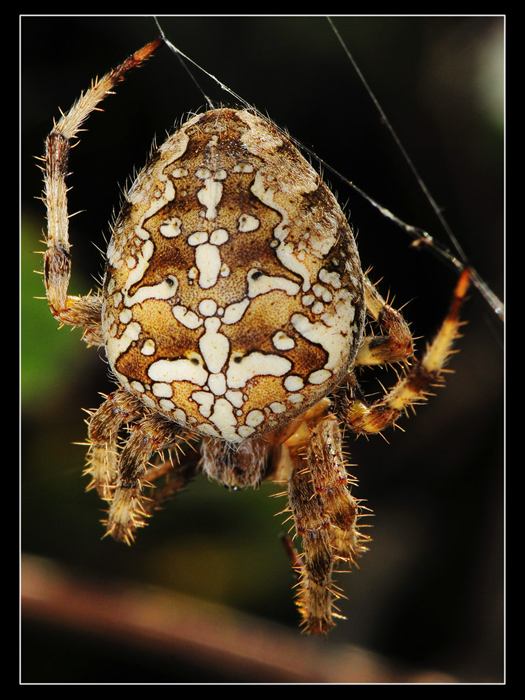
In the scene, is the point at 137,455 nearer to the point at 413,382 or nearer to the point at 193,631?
the point at 413,382

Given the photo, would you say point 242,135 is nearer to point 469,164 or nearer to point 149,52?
point 149,52

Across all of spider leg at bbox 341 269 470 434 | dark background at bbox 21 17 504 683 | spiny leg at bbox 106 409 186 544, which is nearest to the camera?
spider leg at bbox 341 269 470 434

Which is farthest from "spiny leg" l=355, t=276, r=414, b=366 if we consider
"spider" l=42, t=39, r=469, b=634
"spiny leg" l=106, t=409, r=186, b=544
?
"spiny leg" l=106, t=409, r=186, b=544

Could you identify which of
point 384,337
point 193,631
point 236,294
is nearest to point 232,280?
point 236,294

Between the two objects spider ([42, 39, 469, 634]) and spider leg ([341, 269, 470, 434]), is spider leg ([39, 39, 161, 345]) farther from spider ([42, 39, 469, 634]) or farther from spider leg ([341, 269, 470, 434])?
spider leg ([341, 269, 470, 434])

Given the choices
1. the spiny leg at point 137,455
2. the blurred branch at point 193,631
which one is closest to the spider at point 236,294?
the spiny leg at point 137,455

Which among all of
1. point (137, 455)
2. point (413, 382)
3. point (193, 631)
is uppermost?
point (413, 382)

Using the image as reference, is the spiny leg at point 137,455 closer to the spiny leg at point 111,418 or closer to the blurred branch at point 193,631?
the spiny leg at point 111,418
